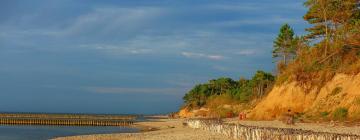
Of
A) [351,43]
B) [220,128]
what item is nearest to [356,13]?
[351,43]

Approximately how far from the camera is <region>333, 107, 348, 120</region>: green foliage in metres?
35.3

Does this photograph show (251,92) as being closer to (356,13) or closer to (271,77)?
(271,77)

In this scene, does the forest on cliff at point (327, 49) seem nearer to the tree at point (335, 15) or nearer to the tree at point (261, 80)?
the tree at point (335, 15)

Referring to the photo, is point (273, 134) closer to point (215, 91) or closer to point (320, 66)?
point (320, 66)

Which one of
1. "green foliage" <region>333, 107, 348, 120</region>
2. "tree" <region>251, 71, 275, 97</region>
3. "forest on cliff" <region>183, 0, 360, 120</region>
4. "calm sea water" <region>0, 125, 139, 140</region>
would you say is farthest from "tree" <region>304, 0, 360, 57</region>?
"tree" <region>251, 71, 275, 97</region>

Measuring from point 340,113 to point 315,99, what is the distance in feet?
27.1

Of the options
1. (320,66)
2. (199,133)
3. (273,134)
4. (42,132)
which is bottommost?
(42,132)

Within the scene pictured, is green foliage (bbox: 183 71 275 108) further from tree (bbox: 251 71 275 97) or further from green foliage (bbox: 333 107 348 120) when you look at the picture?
green foliage (bbox: 333 107 348 120)

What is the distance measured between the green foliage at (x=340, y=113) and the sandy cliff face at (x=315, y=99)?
0.31 metres

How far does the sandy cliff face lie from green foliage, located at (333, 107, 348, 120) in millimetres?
310

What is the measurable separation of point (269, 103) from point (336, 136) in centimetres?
3402

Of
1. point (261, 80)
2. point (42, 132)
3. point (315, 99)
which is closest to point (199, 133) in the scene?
point (315, 99)

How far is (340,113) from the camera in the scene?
35.8 m

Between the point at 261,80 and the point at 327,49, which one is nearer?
the point at 327,49
